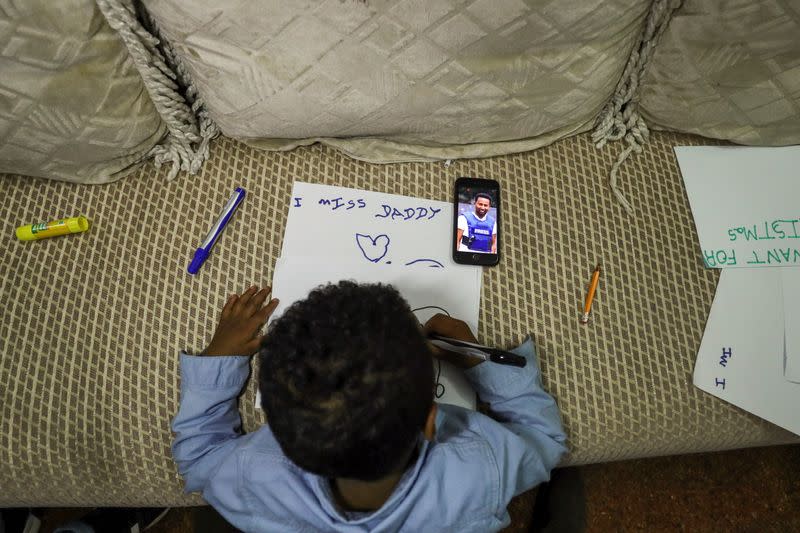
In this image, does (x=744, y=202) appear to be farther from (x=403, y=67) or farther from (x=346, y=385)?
(x=346, y=385)

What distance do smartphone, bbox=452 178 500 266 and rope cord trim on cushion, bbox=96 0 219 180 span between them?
0.38 m

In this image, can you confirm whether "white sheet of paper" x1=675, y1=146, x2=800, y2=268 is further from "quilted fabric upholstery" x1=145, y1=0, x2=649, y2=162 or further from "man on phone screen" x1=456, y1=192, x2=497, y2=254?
"man on phone screen" x1=456, y1=192, x2=497, y2=254

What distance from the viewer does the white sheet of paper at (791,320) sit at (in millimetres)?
669

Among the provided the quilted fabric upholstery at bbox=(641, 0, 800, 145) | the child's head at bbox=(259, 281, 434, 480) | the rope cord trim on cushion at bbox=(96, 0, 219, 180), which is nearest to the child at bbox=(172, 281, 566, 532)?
the child's head at bbox=(259, 281, 434, 480)

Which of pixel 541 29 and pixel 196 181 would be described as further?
pixel 196 181

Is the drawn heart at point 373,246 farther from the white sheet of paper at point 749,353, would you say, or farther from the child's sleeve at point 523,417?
the white sheet of paper at point 749,353

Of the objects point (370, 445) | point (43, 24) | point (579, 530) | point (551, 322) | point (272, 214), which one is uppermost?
point (43, 24)

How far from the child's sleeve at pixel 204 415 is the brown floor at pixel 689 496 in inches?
17.7

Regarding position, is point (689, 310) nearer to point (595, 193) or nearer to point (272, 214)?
point (595, 193)

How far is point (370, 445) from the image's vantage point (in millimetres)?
438

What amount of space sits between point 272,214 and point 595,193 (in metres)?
0.48

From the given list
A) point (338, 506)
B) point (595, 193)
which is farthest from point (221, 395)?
point (595, 193)

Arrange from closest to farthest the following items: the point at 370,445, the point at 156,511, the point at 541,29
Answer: the point at 370,445, the point at 541,29, the point at 156,511

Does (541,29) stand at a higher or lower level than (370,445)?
higher
